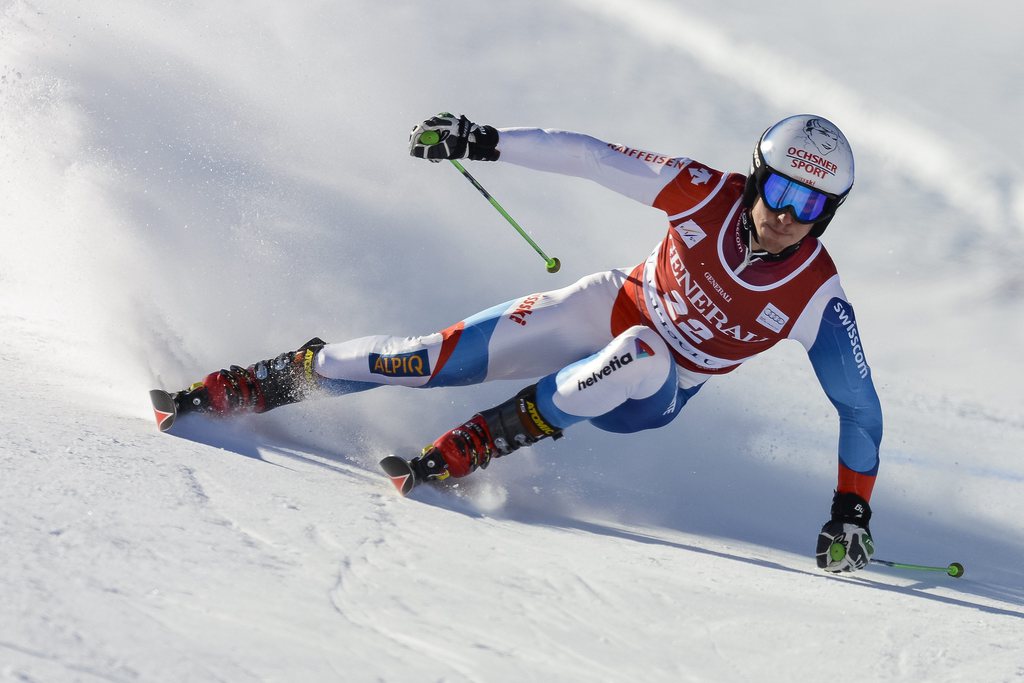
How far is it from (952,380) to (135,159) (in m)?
6.24

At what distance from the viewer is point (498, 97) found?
13.3 metres

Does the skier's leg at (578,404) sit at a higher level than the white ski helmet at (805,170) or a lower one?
lower

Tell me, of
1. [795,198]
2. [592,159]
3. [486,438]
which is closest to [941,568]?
[795,198]

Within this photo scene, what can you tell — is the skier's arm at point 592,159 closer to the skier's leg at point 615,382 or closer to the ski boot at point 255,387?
the skier's leg at point 615,382

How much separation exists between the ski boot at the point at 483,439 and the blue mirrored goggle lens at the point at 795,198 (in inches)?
40.6

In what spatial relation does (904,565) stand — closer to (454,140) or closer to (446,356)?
(446,356)

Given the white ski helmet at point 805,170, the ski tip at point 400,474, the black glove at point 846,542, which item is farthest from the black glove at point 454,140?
the black glove at point 846,542

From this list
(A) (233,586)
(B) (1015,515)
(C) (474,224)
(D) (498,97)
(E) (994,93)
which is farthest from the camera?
(E) (994,93)

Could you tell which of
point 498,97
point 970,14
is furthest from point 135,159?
point 970,14

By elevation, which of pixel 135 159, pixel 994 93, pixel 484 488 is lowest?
pixel 484 488

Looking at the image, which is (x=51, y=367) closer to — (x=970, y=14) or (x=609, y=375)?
(x=609, y=375)

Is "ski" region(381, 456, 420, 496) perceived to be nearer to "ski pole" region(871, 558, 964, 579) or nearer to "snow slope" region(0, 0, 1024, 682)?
"snow slope" region(0, 0, 1024, 682)

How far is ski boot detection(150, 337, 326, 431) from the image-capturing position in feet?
12.2

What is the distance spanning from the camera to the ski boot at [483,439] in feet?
11.5
